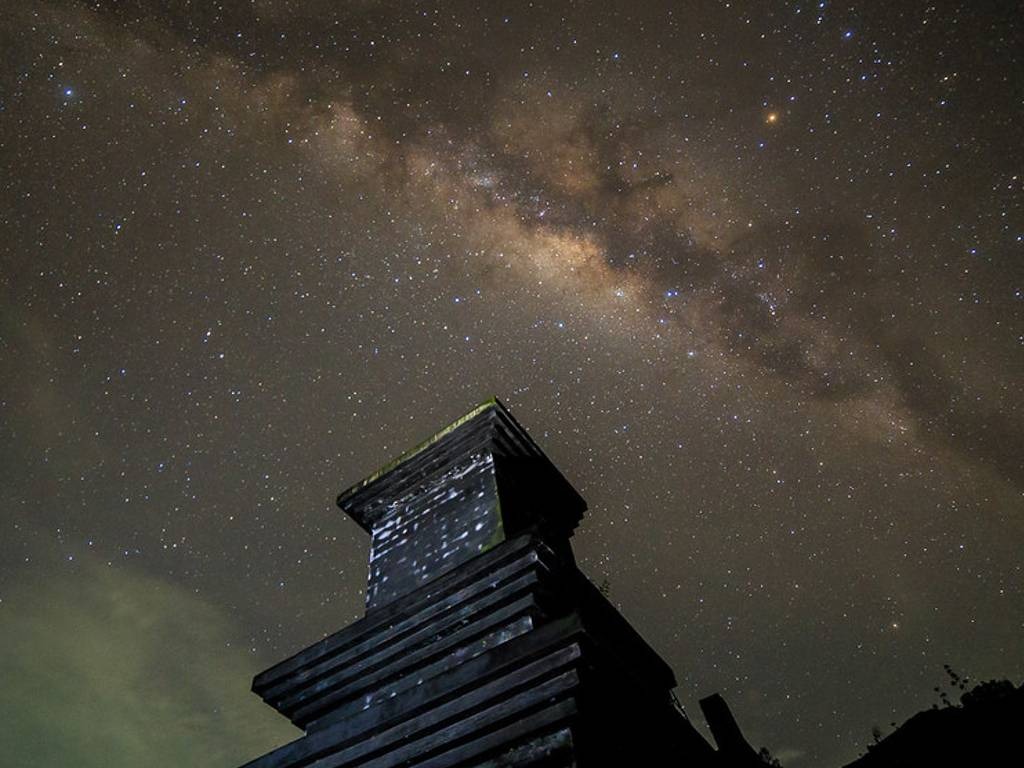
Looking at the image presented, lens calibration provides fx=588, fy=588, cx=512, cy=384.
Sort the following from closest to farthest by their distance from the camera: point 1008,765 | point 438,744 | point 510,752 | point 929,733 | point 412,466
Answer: point 510,752
point 438,744
point 412,466
point 1008,765
point 929,733

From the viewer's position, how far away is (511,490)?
709cm

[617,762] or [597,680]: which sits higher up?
[597,680]

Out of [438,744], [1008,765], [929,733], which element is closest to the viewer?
[438,744]

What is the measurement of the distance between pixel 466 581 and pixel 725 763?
171 inches

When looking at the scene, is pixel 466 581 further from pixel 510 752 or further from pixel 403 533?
pixel 403 533

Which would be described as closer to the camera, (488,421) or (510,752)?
(510,752)

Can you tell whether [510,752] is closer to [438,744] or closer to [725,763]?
[438,744]

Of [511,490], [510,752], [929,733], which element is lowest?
[929,733]

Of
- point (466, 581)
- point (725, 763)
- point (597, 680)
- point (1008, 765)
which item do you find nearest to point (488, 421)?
point (466, 581)

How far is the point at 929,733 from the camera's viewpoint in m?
9.53

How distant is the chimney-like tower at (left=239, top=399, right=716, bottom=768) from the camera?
4.03 meters

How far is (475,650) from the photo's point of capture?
5000 mm

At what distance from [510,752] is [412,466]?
404 cm

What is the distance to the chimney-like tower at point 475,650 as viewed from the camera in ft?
13.2
